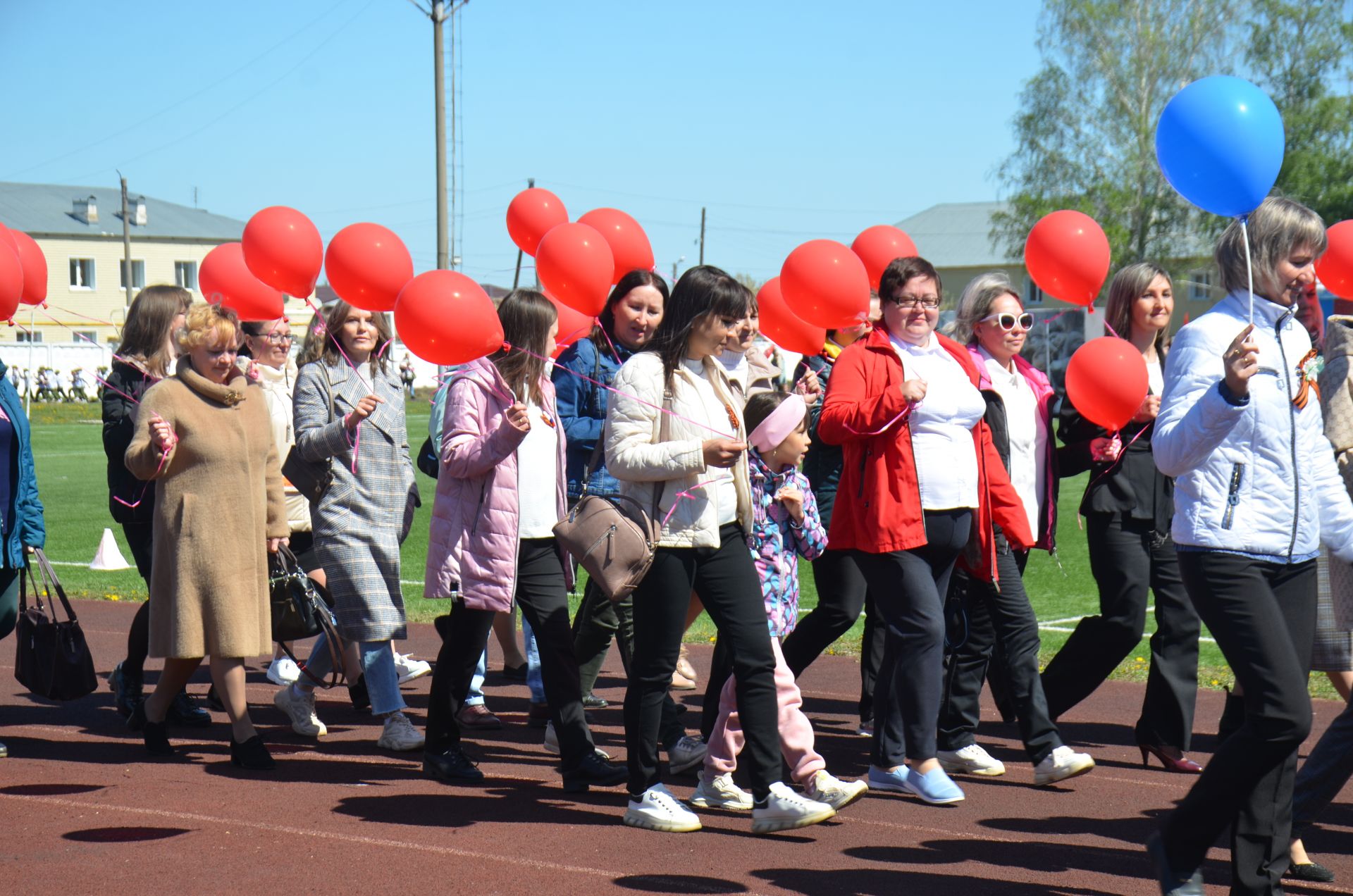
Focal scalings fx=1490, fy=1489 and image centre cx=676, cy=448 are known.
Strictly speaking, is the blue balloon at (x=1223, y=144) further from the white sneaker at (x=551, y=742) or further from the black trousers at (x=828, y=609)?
the white sneaker at (x=551, y=742)

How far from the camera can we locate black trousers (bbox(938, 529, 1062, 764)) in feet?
19.4

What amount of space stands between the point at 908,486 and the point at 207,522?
2869 mm

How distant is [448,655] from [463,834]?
2.95 ft

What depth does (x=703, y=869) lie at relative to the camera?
15.6ft

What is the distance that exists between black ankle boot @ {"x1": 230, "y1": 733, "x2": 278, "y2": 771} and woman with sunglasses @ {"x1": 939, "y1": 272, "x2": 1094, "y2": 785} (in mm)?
2809

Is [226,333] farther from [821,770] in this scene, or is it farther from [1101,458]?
[1101,458]

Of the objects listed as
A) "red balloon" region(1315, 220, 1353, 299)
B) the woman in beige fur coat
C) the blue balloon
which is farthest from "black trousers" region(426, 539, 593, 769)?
"red balloon" region(1315, 220, 1353, 299)

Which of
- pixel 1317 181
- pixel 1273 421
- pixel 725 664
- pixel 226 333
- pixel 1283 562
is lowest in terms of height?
pixel 725 664

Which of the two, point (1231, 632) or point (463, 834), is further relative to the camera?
point (463, 834)

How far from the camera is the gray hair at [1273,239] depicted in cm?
415

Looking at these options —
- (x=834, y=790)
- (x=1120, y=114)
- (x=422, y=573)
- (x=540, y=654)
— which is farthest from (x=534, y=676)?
(x=1120, y=114)

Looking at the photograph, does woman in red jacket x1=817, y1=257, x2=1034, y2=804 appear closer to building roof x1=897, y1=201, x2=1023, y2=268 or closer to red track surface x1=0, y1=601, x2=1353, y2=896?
red track surface x1=0, y1=601, x2=1353, y2=896

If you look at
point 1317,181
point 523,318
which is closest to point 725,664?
point 523,318

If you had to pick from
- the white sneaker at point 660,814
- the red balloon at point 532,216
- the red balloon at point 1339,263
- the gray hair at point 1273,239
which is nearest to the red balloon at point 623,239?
the red balloon at point 532,216
